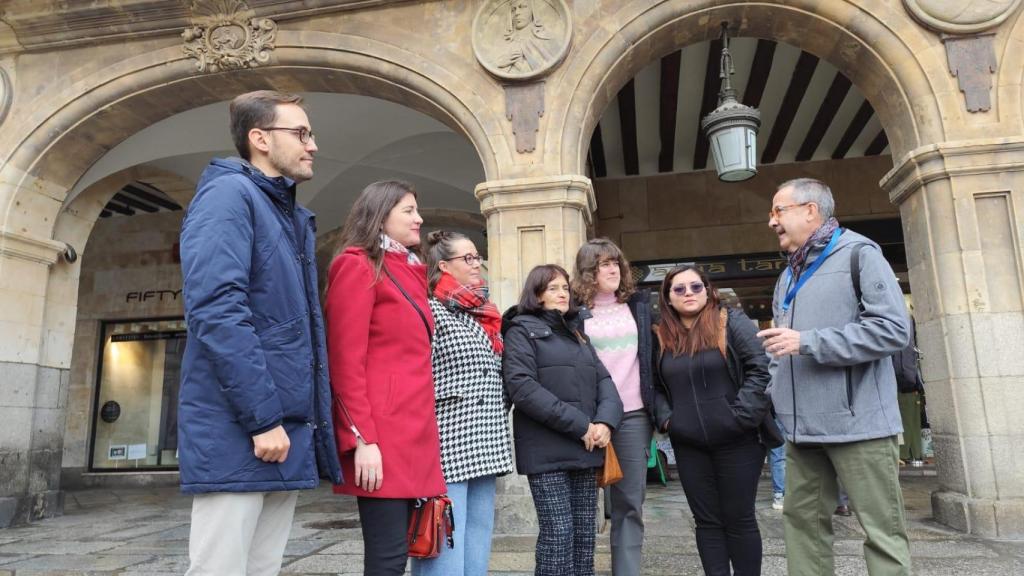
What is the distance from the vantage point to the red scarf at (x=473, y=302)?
99.2 inches

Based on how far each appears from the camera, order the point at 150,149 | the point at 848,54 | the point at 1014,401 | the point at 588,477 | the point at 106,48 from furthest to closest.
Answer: the point at 150,149 → the point at 106,48 → the point at 848,54 → the point at 1014,401 → the point at 588,477

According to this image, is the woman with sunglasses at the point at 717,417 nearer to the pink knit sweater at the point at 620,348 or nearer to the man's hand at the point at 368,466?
the pink knit sweater at the point at 620,348

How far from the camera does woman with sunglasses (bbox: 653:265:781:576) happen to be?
9.16 feet

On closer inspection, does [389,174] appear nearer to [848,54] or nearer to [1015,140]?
[848,54]

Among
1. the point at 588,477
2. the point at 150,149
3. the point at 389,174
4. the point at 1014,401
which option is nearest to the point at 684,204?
the point at 389,174

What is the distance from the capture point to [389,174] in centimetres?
957

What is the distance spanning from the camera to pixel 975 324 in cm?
468

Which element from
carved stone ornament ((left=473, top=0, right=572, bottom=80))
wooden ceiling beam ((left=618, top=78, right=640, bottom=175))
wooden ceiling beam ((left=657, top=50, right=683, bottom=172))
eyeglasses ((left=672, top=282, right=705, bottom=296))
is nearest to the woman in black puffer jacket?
eyeglasses ((left=672, top=282, right=705, bottom=296))

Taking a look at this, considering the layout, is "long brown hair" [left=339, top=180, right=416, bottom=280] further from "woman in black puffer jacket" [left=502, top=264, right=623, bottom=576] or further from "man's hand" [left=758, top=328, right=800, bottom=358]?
"man's hand" [left=758, top=328, right=800, bottom=358]

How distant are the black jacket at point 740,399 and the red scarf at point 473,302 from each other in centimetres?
92

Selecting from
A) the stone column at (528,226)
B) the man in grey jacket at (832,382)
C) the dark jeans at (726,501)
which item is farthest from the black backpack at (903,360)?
the stone column at (528,226)

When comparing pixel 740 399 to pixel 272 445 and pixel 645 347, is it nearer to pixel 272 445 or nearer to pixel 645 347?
pixel 645 347

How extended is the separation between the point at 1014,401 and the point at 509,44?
15.2ft

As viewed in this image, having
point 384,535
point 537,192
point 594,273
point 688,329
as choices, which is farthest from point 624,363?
point 537,192
